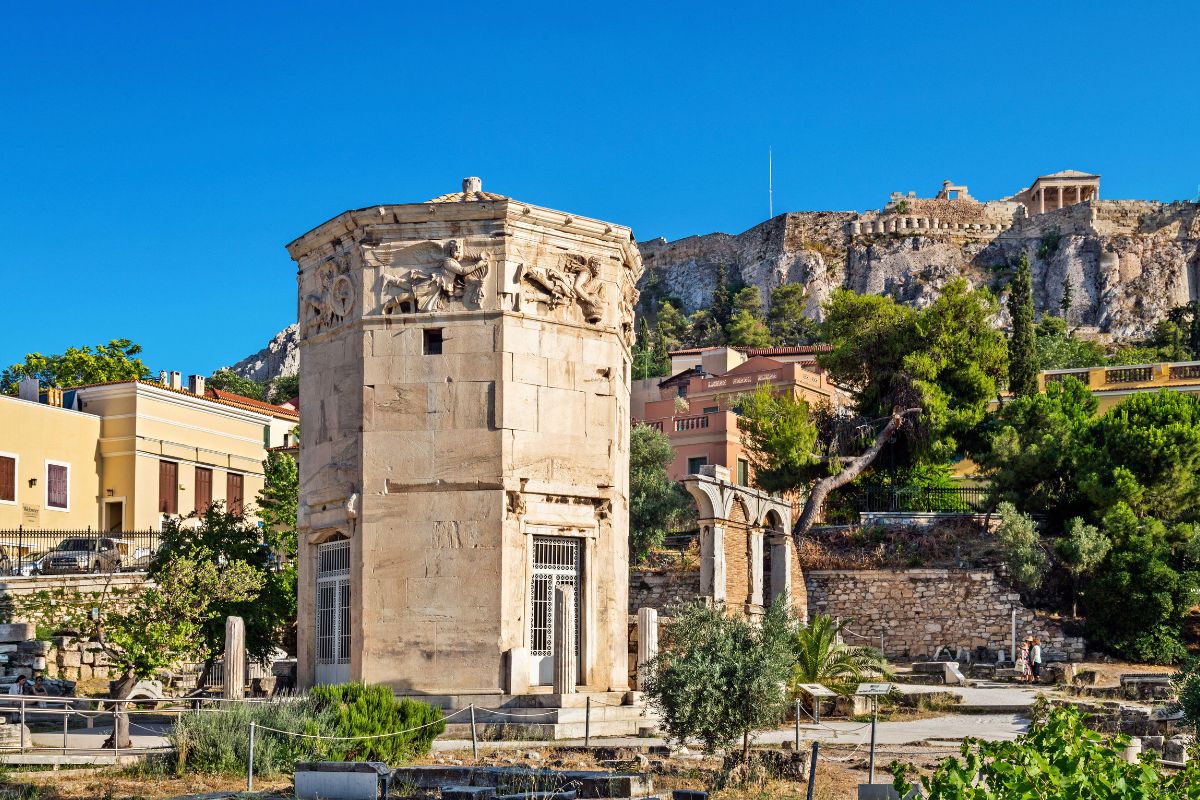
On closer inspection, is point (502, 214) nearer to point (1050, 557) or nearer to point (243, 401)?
point (1050, 557)

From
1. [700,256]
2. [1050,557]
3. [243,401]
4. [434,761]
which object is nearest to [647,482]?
[1050,557]

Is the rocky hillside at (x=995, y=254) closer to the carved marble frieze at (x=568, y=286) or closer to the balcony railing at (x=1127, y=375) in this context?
the balcony railing at (x=1127, y=375)

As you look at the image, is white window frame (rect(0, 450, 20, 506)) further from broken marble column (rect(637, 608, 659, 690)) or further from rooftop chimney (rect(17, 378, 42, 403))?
broken marble column (rect(637, 608, 659, 690))

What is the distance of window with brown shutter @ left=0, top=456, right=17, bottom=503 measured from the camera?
119 feet

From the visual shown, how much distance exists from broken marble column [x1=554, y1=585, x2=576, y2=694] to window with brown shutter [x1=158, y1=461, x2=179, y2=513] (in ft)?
79.5

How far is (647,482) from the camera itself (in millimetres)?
41125

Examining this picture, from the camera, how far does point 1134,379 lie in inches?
1988

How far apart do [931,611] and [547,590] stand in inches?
727

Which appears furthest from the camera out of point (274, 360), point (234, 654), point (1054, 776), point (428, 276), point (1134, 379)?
point (274, 360)

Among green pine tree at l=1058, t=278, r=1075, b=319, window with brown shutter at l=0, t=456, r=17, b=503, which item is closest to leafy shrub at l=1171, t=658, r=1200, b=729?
window with brown shutter at l=0, t=456, r=17, b=503

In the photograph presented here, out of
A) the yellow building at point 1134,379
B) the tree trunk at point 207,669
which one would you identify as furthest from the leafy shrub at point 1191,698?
the yellow building at point 1134,379

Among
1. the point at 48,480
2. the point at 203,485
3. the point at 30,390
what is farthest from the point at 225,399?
the point at 48,480

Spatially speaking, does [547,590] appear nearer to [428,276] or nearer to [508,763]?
[508,763]

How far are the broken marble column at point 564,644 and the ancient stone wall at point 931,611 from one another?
55.8 feet
